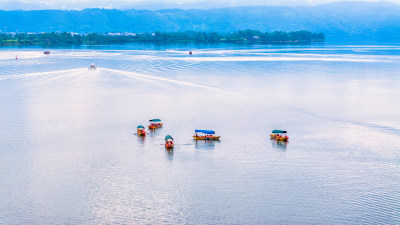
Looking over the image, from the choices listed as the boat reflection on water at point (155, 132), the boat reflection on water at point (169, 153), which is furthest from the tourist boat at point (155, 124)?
the boat reflection on water at point (169, 153)

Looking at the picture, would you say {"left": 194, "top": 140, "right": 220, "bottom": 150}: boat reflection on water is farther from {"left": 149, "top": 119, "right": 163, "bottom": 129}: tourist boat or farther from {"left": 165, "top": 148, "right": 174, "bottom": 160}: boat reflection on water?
{"left": 149, "top": 119, "right": 163, "bottom": 129}: tourist boat

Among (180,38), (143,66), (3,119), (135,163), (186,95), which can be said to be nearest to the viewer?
(135,163)

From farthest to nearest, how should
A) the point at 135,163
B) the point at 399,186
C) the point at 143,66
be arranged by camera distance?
1. the point at 143,66
2. the point at 135,163
3. the point at 399,186

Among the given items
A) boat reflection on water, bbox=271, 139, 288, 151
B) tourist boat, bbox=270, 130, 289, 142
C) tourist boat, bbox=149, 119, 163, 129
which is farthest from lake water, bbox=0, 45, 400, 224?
tourist boat, bbox=149, 119, 163, 129

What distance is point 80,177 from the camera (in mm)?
17594

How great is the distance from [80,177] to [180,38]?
459 ft

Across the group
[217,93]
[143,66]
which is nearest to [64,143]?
[217,93]

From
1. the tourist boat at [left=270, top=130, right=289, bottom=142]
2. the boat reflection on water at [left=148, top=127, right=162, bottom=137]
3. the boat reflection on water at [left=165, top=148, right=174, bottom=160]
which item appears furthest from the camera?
the boat reflection on water at [left=148, top=127, right=162, bottom=137]

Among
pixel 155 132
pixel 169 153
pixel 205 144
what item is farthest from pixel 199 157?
pixel 155 132

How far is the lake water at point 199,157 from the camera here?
14812 millimetres

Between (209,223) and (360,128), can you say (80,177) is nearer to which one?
(209,223)

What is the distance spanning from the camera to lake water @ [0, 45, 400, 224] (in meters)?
14.8

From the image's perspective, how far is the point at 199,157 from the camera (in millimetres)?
20250

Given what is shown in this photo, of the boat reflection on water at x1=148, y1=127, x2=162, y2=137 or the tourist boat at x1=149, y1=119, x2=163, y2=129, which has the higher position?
the tourist boat at x1=149, y1=119, x2=163, y2=129
